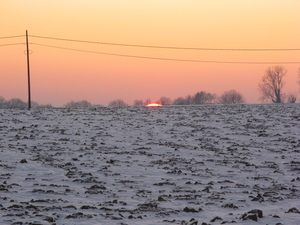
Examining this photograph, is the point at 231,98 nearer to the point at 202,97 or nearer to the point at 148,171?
the point at 202,97

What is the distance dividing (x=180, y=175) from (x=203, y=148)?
6044 millimetres

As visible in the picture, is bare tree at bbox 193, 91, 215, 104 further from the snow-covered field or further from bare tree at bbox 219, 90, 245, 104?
the snow-covered field

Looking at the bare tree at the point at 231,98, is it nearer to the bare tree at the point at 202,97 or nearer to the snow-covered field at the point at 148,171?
the bare tree at the point at 202,97

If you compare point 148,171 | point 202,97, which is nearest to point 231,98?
point 202,97

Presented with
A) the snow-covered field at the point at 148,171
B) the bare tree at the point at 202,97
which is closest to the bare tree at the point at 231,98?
the bare tree at the point at 202,97

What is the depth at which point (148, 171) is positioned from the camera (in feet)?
54.4

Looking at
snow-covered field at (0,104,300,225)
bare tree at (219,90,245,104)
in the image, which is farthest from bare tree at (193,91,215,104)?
snow-covered field at (0,104,300,225)

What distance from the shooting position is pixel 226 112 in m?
37.3

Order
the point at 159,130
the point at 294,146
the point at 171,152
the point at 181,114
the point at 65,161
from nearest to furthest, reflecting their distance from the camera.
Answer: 1. the point at 65,161
2. the point at 171,152
3. the point at 294,146
4. the point at 159,130
5. the point at 181,114

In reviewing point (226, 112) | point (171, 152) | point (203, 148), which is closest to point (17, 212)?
point (171, 152)

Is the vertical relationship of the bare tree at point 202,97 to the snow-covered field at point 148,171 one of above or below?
above

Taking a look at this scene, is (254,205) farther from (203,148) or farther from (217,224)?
(203,148)

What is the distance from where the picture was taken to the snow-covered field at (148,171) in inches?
433

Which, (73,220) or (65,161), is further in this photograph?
(65,161)
